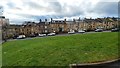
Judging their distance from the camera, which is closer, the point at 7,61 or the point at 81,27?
the point at 7,61

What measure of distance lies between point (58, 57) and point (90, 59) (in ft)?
7.22

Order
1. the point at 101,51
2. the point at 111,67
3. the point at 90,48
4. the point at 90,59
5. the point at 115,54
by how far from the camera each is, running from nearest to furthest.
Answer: the point at 111,67 → the point at 90,59 → the point at 115,54 → the point at 101,51 → the point at 90,48

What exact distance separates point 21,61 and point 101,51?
5.50 meters

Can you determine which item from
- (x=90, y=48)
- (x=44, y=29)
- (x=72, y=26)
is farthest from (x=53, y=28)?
(x=90, y=48)

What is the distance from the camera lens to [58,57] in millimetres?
15117

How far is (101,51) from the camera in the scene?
52.8 feet

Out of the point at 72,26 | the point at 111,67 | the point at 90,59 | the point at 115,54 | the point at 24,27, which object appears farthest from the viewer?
the point at 72,26

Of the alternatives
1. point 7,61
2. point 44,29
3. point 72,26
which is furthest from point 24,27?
point 7,61

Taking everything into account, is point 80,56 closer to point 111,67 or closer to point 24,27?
point 111,67

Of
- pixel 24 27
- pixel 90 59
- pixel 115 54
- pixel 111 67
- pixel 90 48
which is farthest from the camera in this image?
pixel 24 27

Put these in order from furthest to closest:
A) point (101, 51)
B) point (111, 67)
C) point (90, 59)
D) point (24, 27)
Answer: point (24, 27) < point (101, 51) < point (90, 59) < point (111, 67)

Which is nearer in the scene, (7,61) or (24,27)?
(7,61)

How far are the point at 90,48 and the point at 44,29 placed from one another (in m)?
101

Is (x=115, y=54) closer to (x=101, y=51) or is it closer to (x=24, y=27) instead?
(x=101, y=51)
